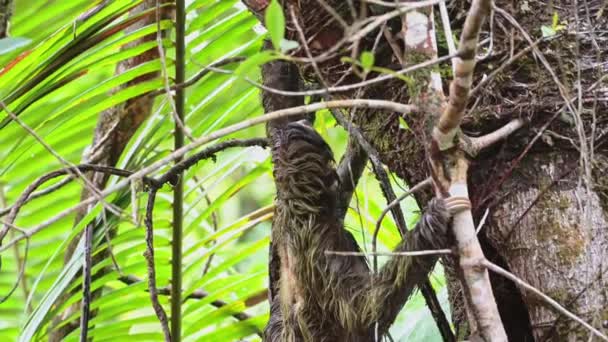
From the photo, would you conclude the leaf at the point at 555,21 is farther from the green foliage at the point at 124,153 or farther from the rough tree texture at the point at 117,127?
the rough tree texture at the point at 117,127

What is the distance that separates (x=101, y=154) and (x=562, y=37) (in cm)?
259

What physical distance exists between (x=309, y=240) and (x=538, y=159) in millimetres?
1149

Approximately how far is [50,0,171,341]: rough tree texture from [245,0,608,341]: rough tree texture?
54.5 inches

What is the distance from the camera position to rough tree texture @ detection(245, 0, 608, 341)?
2533 millimetres

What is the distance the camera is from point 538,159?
2752 millimetres

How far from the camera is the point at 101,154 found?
436 centimetres

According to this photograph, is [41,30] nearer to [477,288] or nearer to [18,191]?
[18,191]

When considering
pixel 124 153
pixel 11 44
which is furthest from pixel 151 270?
pixel 124 153

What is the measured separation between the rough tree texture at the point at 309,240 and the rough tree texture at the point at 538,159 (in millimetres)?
570

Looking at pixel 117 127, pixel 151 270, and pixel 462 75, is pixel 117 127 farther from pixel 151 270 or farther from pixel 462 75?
pixel 462 75

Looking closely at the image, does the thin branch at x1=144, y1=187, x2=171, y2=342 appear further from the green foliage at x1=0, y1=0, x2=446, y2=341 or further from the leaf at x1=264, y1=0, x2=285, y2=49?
the leaf at x1=264, y1=0, x2=285, y2=49

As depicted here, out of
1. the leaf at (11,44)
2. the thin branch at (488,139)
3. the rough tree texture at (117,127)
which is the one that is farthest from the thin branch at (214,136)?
the rough tree texture at (117,127)

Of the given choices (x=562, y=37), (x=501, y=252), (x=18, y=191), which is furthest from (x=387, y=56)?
(x=18, y=191)

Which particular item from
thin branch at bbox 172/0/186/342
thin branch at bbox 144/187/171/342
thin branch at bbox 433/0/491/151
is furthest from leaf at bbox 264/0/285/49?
thin branch at bbox 172/0/186/342
